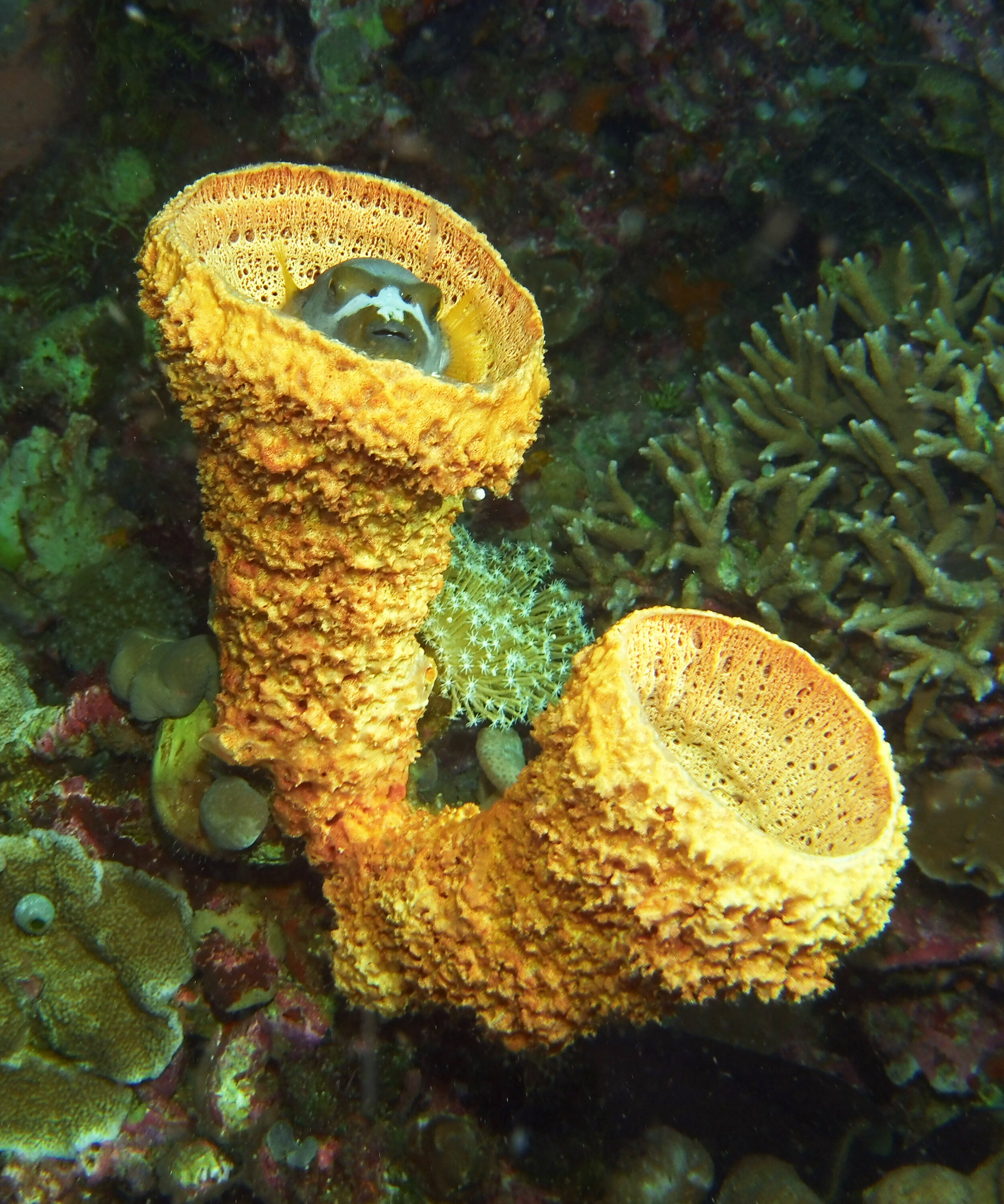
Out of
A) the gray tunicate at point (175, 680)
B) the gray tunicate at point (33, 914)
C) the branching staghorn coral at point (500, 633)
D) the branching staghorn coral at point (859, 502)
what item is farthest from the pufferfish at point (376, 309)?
the gray tunicate at point (33, 914)

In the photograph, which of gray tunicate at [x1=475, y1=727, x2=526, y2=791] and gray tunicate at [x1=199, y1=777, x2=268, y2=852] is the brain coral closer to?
gray tunicate at [x1=199, y1=777, x2=268, y2=852]

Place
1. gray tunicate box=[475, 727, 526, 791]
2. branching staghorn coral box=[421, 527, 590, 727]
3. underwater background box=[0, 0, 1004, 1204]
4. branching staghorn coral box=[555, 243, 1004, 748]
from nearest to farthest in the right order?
underwater background box=[0, 0, 1004, 1204]
gray tunicate box=[475, 727, 526, 791]
branching staghorn coral box=[421, 527, 590, 727]
branching staghorn coral box=[555, 243, 1004, 748]

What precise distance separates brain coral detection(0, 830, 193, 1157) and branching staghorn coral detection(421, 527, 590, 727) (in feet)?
4.83

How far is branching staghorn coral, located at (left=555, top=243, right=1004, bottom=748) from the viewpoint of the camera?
356 centimetres

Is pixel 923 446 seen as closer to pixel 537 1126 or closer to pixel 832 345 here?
pixel 832 345

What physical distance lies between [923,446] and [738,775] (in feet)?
7.63

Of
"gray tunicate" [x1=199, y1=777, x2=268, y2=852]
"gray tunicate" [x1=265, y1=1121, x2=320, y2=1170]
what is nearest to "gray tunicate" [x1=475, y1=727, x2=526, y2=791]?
"gray tunicate" [x1=199, y1=777, x2=268, y2=852]

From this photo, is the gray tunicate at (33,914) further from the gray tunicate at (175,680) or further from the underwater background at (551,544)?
the gray tunicate at (175,680)

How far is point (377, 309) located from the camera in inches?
86.2

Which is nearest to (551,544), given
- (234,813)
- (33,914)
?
(234,813)

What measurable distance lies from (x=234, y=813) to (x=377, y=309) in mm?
1792

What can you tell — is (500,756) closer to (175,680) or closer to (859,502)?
(175,680)

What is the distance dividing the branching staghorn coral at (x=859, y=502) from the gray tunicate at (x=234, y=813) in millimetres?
2117

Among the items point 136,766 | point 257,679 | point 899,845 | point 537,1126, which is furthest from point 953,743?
point 136,766
